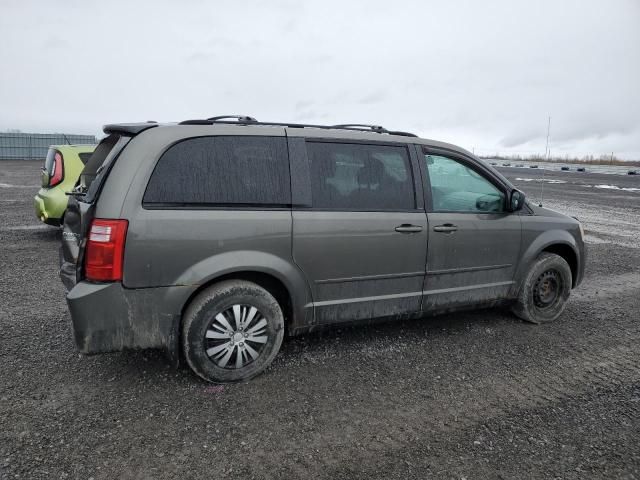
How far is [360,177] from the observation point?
3.77 m

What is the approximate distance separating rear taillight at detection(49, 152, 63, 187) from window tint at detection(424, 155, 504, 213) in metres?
5.98

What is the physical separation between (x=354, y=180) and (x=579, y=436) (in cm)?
224

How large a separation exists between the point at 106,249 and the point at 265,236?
1.00 metres

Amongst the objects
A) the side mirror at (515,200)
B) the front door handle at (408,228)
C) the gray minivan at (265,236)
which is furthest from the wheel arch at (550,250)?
the front door handle at (408,228)

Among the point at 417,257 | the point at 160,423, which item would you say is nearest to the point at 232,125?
the point at 417,257

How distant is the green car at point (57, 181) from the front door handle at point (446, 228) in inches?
225

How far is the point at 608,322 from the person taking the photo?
4.80m

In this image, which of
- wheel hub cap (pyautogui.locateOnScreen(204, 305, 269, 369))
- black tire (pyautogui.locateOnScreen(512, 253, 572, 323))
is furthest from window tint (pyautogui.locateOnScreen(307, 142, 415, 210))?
black tire (pyautogui.locateOnScreen(512, 253, 572, 323))

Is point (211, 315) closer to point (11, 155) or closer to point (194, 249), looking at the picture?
point (194, 249)


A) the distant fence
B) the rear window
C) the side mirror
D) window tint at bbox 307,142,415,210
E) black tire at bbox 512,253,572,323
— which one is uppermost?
the distant fence

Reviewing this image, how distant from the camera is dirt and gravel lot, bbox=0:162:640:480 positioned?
8.38 feet

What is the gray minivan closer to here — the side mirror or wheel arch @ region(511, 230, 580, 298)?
the side mirror

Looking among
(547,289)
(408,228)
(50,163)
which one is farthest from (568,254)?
(50,163)

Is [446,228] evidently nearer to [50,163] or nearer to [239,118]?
[239,118]
